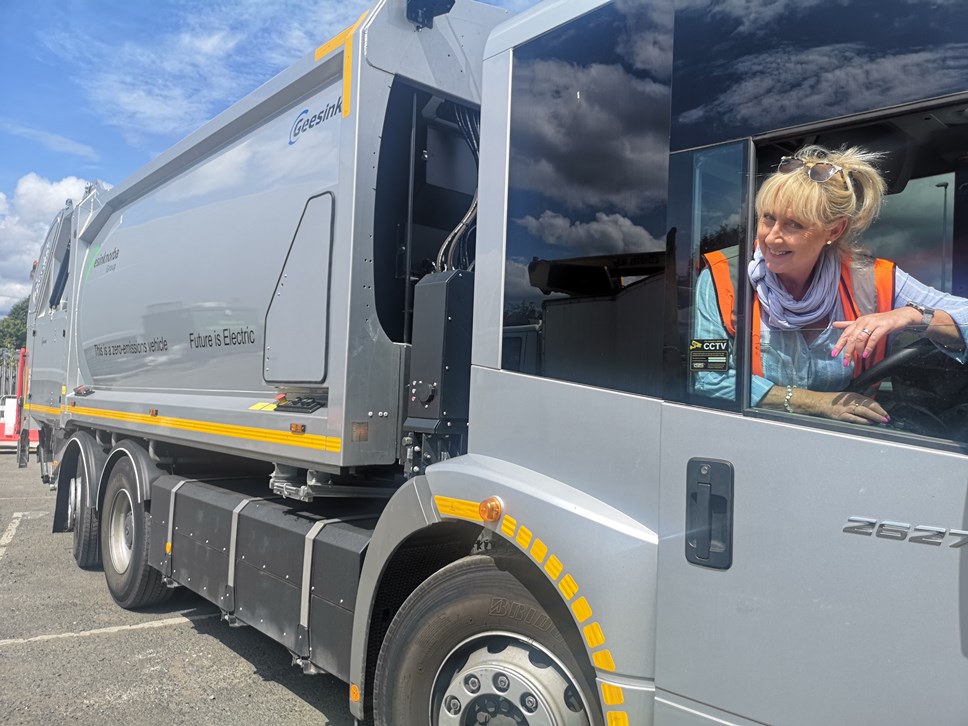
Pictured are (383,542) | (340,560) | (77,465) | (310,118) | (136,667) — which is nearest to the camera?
(383,542)

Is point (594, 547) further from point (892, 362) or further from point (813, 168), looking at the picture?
point (813, 168)

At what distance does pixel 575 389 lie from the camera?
7.23 ft

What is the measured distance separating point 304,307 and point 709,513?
2313 millimetres

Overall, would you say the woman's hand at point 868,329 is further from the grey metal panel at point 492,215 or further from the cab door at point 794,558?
the grey metal panel at point 492,215

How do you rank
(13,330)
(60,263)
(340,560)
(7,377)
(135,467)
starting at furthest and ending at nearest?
(13,330)
(7,377)
(60,263)
(135,467)
(340,560)

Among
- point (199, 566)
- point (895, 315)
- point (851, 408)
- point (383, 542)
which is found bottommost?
point (199, 566)

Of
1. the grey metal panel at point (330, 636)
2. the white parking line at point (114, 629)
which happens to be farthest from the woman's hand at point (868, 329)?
the white parking line at point (114, 629)

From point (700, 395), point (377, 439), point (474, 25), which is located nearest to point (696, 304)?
point (700, 395)

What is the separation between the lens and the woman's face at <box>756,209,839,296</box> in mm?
1750

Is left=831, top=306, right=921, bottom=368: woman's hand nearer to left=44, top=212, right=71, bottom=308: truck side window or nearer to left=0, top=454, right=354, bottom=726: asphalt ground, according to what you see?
left=0, top=454, right=354, bottom=726: asphalt ground

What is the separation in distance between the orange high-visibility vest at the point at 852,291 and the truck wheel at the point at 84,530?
637 centimetres

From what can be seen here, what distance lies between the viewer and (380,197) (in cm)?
331

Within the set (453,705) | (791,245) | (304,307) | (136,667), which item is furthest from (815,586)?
(136,667)

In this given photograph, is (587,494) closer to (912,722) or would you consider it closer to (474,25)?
(912,722)
